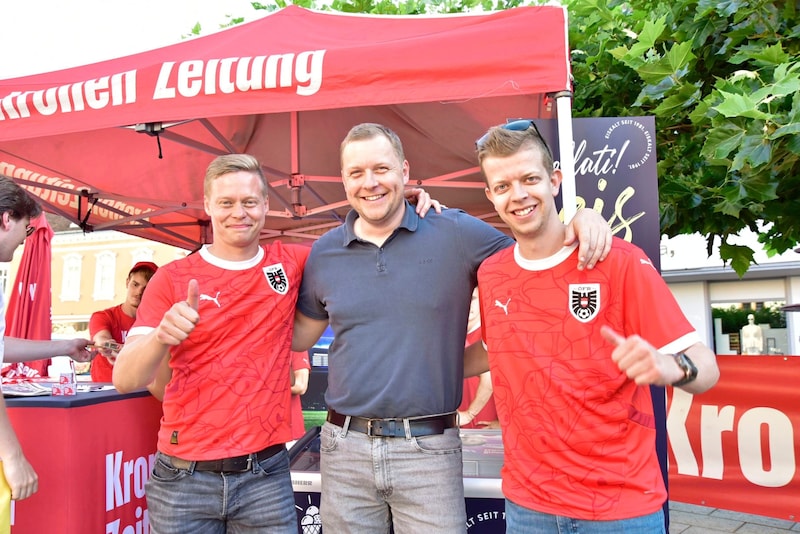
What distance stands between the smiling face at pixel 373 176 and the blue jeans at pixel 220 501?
0.91 meters

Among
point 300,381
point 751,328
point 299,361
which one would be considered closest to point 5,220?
point 300,381

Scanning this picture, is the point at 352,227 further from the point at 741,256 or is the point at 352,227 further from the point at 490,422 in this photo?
the point at 741,256

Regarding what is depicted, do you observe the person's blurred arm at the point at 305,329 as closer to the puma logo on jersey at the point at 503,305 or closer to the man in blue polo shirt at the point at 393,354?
the man in blue polo shirt at the point at 393,354

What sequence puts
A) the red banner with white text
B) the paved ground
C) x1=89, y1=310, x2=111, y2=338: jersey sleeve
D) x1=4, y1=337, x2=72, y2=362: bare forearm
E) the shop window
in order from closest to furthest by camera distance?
x1=4, y1=337, x2=72, y2=362: bare forearm, the red banner with white text, the paved ground, x1=89, y1=310, x2=111, y2=338: jersey sleeve, the shop window

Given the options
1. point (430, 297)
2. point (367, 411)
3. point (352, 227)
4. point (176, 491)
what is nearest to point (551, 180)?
point (430, 297)

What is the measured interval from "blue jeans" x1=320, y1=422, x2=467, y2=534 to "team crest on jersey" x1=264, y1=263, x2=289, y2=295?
53cm

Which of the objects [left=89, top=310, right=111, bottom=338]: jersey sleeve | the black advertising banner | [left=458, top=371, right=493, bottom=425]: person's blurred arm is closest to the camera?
the black advertising banner

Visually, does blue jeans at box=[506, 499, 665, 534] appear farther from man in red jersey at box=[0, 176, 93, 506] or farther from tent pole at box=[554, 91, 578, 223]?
man in red jersey at box=[0, 176, 93, 506]

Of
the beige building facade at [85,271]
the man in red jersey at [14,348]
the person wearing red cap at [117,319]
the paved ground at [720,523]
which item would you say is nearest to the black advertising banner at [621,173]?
the man in red jersey at [14,348]

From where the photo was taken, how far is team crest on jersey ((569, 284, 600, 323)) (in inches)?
65.3

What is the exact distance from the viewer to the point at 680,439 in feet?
14.0

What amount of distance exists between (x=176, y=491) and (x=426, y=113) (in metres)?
3.04

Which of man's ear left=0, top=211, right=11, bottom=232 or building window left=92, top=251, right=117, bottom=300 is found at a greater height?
building window left=92, top=251, right=117, bottom=300

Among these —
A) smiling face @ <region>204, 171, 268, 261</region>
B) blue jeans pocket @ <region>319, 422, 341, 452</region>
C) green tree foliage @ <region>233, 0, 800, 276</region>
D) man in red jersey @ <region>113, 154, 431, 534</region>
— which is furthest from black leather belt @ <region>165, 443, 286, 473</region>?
green tree foliage @ <region>233, 0, 800, 276</region>
